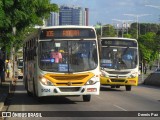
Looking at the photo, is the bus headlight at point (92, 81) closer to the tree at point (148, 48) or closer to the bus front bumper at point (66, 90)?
the bus front bumper at point (66, 90)

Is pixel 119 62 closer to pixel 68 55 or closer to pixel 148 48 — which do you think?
pixel 68 55

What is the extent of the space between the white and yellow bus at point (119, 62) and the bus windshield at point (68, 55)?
8955 millimetres

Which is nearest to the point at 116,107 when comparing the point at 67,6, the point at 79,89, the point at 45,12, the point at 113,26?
the point at 79,89

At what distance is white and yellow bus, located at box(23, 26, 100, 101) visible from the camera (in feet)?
62.8

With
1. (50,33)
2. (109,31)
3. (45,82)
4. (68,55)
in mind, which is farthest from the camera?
(109,31)

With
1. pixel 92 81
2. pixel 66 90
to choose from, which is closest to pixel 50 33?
pixel 66 90

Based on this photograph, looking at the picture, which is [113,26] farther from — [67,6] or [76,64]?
[76,64]

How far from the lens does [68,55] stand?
19.5 metres

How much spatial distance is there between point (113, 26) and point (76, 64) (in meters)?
123

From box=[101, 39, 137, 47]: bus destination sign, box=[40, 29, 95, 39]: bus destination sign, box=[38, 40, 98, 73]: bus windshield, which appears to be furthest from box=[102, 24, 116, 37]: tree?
box=[38, 40, 98, 73]: bus windshield

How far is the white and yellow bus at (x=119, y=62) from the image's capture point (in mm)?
28469

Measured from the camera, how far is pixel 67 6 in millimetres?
70438

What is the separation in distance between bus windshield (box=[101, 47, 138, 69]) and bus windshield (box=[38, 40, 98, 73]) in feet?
29.6

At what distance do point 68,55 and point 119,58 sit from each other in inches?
378
